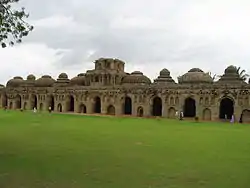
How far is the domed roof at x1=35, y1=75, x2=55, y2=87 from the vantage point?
7569 cm

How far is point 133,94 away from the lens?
5931 centimetres

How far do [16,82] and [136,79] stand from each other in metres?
28.8

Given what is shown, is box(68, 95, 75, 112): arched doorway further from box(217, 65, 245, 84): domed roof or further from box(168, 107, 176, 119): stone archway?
box(217, 65, 245, 84): domed roof

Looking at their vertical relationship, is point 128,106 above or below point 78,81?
below

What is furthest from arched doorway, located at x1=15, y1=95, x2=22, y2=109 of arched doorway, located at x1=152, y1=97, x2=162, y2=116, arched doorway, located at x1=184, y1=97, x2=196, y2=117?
arched doorway, located at x1=184, y1=97, x2=196, y2=117

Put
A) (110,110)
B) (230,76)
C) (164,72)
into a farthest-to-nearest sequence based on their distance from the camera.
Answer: (164,72) < (110,110) < (230,76)

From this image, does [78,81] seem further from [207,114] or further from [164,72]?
[207,114]

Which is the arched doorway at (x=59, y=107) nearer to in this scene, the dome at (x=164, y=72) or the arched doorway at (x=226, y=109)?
the dome at (x=164, y=72)

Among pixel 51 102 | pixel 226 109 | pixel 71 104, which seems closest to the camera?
pixel 226 109

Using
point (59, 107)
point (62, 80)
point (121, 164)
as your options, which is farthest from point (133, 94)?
point (121, 164)

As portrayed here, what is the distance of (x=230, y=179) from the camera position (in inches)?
510

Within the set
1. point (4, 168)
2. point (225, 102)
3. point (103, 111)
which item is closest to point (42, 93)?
point (103, 111)

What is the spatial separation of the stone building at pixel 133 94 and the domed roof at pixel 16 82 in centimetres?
123

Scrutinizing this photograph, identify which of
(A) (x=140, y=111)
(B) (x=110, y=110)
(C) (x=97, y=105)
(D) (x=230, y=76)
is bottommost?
(A) (x=140, y=111)
